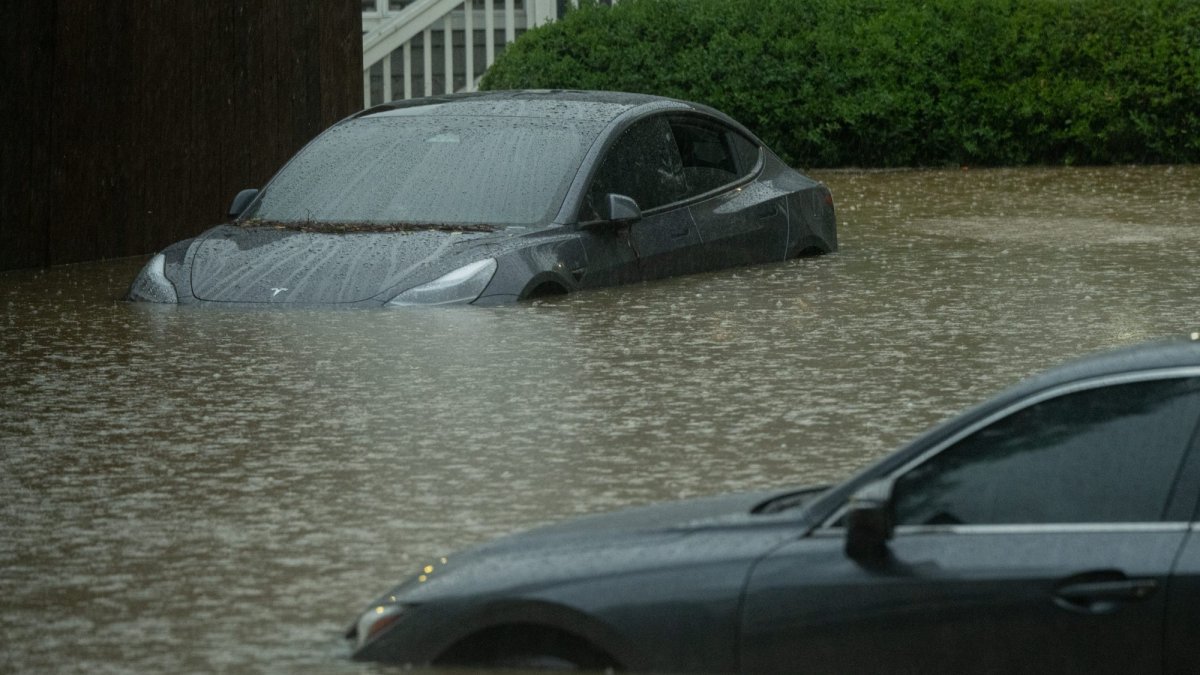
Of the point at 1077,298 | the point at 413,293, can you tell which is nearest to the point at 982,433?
the point at 413,293

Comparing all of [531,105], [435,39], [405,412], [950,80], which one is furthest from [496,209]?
[435,39]

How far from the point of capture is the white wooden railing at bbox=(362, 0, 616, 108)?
24.6 metres

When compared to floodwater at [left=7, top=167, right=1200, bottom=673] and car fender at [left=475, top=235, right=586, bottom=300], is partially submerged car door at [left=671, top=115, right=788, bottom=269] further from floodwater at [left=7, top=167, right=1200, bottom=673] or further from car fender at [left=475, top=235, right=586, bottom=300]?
car fender at [left=475, top=235, right=586, bottom=300]

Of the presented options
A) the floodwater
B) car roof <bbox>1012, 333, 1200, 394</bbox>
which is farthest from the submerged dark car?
car roof <bbox>1012, 333, 1200, 394</bbox>

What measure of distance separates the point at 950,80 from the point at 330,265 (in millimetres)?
12847

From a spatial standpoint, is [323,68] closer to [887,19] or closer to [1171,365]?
[887,19]

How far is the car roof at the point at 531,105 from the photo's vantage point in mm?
13531

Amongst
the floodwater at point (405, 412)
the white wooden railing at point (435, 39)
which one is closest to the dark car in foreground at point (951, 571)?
the floodwater at point (405, 412)

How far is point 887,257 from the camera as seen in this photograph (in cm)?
1526

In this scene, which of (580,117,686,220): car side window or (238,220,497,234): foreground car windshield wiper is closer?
(238,220,497,234): foreground car windshield wiper

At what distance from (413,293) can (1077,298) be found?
3.69 meters

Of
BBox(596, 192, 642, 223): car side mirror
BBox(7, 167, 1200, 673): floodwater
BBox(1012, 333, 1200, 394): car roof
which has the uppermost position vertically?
BBox(1012, 333, 1200, 394): car roof

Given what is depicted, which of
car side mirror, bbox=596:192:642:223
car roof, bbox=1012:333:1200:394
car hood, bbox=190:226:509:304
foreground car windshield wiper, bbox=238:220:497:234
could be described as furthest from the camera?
car side mirror, bbox=596:192:642:223

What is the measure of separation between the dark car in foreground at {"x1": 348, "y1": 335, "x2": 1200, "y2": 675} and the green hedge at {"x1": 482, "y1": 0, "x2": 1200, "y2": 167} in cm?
1899
